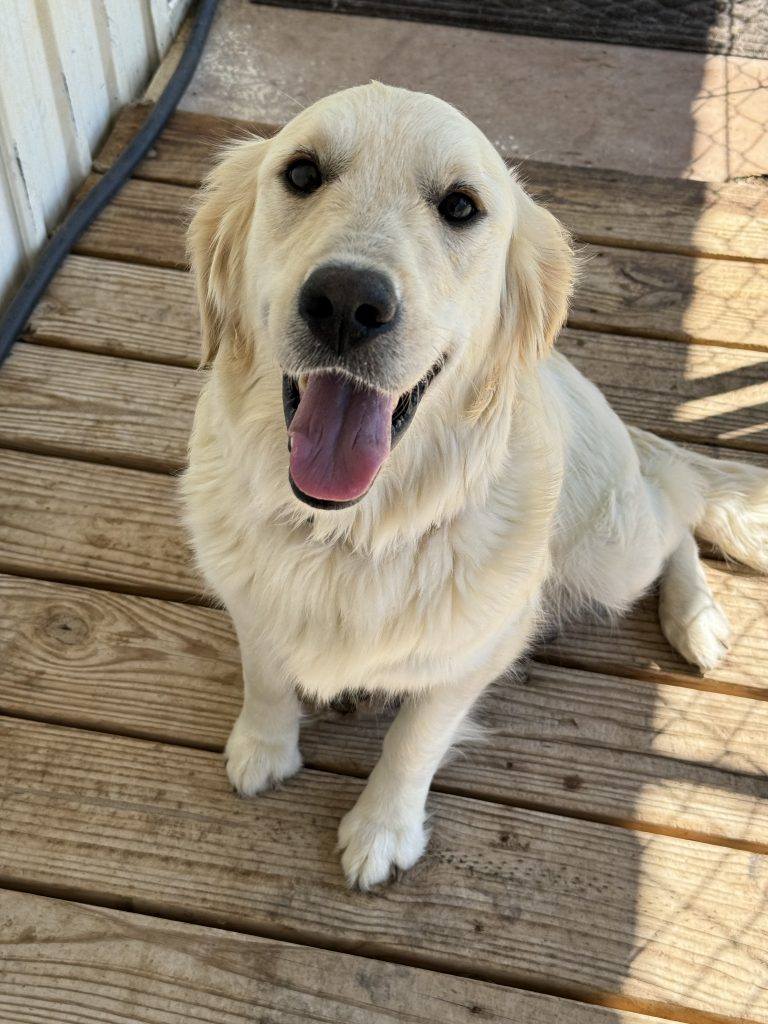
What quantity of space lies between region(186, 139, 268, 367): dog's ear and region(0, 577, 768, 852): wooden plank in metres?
0.78

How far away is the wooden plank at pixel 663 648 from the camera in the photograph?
2.20 meters

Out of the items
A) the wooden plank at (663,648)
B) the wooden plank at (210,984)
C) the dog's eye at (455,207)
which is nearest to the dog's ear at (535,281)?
the dog's eye at (455,207)

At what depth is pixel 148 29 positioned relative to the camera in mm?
3406

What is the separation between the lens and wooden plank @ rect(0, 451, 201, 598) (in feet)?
7.47

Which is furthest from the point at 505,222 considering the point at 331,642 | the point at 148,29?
the point at 148,29

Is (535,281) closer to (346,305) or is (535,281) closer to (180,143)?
(346,305)

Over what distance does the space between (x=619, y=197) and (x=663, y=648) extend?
64.4 inches

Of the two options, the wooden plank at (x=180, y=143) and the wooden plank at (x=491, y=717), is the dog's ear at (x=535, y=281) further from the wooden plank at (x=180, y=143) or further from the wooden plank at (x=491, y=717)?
the wooden plank at (x=180, y=143)

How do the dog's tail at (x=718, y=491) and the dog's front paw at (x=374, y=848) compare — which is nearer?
the dog's front paw at (x=374, y=848)

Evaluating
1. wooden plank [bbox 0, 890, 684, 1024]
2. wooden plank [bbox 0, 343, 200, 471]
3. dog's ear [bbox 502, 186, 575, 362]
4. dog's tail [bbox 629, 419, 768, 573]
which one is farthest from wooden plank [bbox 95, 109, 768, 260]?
wooden plank [bbox 0, 890, 684, 1024]

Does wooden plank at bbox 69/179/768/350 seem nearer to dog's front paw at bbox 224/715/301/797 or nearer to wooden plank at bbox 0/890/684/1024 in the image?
dog's front paw at bbox 224/715/301/797

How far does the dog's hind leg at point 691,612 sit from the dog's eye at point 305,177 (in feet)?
4.29

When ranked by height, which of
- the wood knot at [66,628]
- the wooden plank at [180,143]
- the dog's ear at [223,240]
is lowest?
the wood knot at [66,628]

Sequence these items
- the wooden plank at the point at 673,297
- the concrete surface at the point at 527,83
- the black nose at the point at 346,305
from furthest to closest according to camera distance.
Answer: the concrete surface at the point at 527,83
the wooden plank at the point at 673,297
the black nose at the point at 346,305
